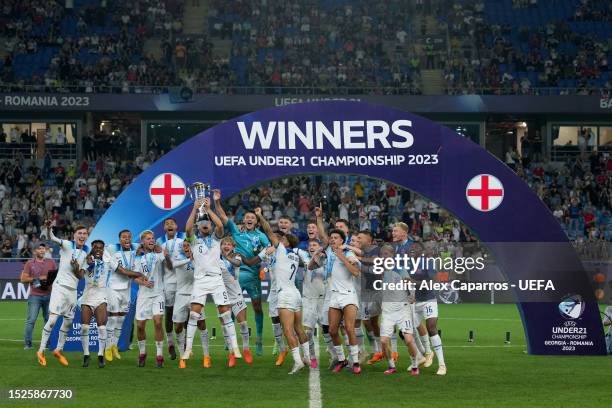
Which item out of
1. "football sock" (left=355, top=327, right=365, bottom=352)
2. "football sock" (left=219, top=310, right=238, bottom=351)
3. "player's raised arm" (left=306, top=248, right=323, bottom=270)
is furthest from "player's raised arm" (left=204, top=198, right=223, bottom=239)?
"football sock" (left=355, top=327, right=365, bottom=352)

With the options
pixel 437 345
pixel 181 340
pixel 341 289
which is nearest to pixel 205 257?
pixel 181 340

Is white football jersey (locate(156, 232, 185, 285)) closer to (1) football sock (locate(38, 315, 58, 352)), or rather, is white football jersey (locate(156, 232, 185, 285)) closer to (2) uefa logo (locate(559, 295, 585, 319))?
(1) football sock (locate(38, 315, 58, 352))

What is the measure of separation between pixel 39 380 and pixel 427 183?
8061 mm

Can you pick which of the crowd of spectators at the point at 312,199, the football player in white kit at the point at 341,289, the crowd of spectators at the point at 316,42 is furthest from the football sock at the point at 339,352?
the crowd of spectators at the point at 316,42

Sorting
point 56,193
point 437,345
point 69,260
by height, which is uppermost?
point 56,193

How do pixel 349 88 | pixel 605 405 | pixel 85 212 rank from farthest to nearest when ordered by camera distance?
pixel 349 88
pixel 85 212
pixel 605 405

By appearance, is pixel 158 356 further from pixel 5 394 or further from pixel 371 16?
pixel 371 16

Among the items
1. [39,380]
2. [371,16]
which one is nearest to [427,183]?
[39,380]

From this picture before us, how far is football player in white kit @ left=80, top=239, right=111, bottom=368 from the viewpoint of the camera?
59.1ft

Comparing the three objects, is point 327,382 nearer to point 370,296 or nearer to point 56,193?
point 370,296

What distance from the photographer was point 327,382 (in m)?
16.1

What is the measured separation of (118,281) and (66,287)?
2.94 feet

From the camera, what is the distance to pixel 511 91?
4691 cm

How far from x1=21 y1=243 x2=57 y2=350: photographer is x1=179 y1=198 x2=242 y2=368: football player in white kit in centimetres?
444
